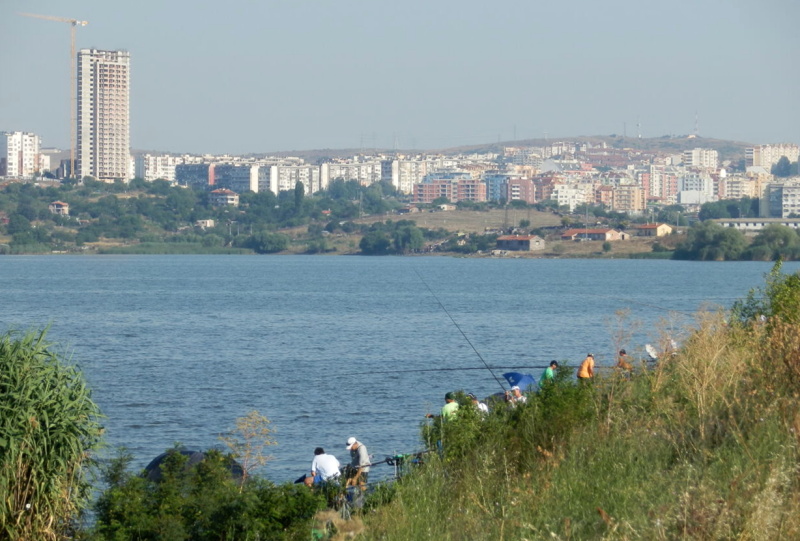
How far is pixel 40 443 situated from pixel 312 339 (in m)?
28.2

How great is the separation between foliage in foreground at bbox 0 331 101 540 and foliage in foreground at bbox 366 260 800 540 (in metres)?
2.66

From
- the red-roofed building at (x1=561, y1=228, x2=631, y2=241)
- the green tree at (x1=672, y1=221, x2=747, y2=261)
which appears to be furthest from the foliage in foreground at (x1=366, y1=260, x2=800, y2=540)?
the red-roofed building at (x1=561, y1=228, x2=631, y2=241)

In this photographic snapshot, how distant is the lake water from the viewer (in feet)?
64.8

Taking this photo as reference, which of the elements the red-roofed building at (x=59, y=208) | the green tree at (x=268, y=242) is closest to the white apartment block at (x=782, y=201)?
the green tree at (x=268, y=242)

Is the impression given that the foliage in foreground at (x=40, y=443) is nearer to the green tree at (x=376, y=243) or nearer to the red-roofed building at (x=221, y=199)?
the green tree at (x=376, y=243)

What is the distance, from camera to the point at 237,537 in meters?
8.09

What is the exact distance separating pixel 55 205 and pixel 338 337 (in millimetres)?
117003

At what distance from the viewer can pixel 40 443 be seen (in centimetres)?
888

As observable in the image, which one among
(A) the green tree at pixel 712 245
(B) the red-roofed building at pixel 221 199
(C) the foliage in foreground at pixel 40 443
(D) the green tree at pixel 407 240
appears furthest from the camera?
(B) the red-roofed building at pixel 221 199

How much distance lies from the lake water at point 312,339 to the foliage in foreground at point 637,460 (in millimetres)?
1035

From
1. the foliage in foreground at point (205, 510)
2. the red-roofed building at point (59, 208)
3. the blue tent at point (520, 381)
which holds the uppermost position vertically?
the red-roofed building at point (59, 208)

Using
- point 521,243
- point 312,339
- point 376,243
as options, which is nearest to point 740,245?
point 521,243

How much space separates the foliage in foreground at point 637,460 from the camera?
5590mm

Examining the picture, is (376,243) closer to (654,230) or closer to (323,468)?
(654,230)
